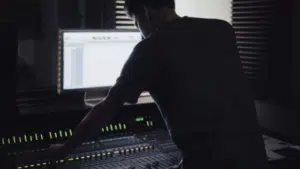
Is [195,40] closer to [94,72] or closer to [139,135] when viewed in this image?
[139,135]

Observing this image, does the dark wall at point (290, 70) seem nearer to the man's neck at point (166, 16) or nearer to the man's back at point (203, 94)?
the man's back at point (203, 94)

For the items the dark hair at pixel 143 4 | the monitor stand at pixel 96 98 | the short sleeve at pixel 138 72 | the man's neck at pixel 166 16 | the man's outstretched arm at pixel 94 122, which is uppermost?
the dark hair at pixel 143 4

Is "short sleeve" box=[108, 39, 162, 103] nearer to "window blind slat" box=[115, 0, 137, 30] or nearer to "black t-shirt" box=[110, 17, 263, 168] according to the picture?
"black t-shirt" box=[110, 17, 263, 168]

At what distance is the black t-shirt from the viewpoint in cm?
150

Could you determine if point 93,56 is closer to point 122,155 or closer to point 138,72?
point 122,155

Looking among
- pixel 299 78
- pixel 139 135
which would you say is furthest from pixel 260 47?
pixel 139 135

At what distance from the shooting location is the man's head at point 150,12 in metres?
1.66

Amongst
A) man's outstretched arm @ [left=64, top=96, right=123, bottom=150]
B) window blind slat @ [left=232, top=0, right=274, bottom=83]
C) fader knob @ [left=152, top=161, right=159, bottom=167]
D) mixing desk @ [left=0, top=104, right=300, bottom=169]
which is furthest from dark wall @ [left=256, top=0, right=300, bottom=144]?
man's outstretched arm @ [left=64, top=96, right=123, bottom=150]

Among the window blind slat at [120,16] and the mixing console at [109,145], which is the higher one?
the window blind slat at [120,16]

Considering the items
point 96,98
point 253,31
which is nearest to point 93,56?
point 96,98

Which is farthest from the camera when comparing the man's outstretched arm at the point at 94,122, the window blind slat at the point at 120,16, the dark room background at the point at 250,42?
the window blind slat at the point at 120,16

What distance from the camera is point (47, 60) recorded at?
2.49 meters

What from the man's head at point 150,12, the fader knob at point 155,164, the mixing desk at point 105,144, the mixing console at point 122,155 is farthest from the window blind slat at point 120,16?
the fader knob at point 155,164

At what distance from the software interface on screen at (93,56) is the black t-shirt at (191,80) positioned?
2.77 feet
